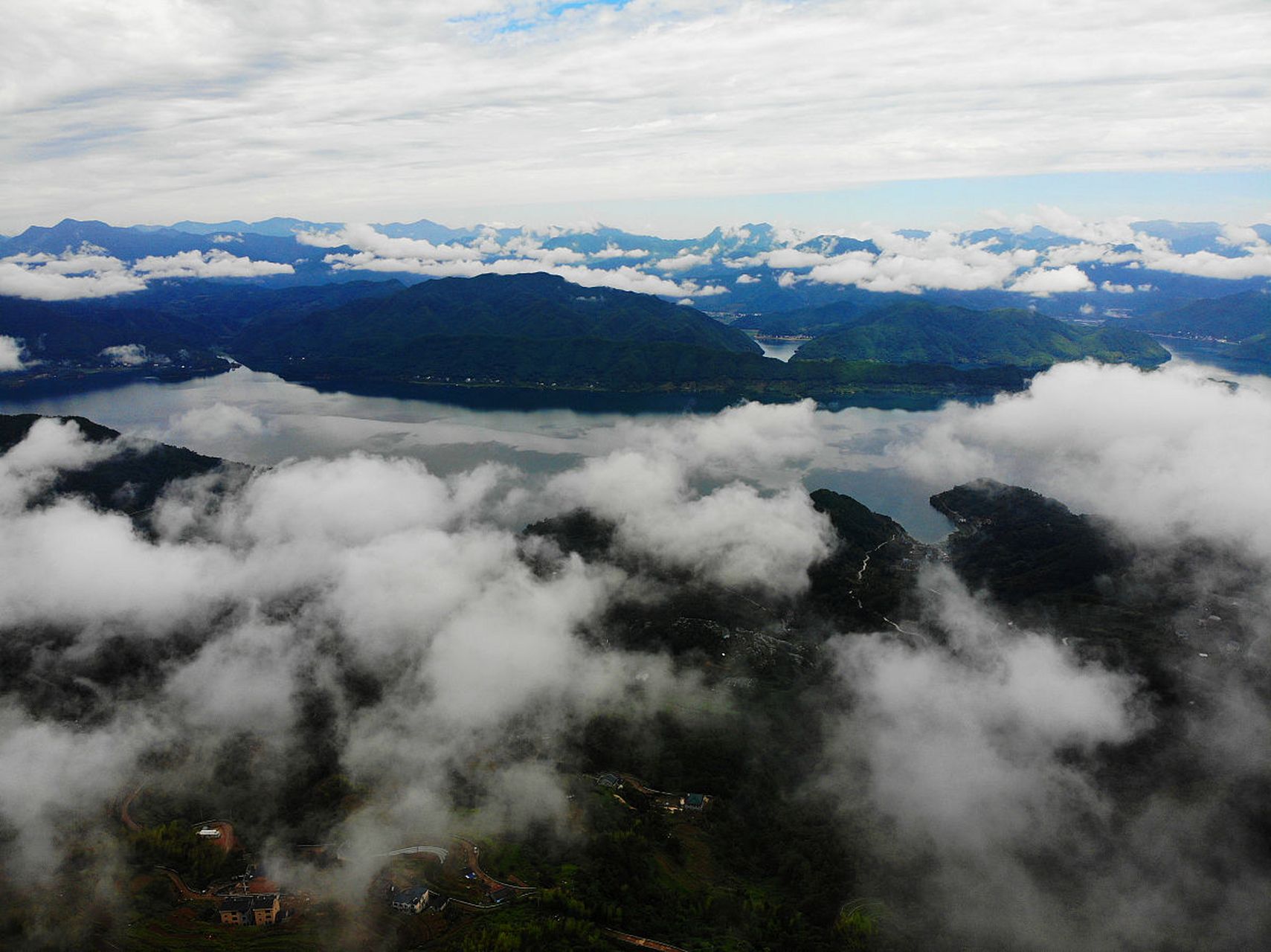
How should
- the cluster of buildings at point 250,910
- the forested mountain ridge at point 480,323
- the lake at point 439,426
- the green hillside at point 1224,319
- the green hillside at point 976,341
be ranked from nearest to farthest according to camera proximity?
the cluster of buildings at point 250,910 < the lake at point 439,426 < the green hillside at point 976,341 < the forested mountain ridge at point 480,323 < the green hillside at point 1224,319

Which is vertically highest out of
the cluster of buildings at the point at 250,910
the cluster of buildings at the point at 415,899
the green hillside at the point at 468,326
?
the green hillside at the point at 468,326

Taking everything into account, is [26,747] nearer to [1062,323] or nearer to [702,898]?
[702,898]

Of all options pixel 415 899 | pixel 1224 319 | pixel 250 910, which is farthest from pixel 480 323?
pixel 1224 319

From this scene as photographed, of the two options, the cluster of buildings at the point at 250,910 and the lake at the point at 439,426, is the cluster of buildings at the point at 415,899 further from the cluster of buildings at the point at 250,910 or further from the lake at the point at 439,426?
the lake at the point at 439,426

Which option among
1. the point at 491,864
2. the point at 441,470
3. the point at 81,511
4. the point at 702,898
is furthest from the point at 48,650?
the point at 441,470

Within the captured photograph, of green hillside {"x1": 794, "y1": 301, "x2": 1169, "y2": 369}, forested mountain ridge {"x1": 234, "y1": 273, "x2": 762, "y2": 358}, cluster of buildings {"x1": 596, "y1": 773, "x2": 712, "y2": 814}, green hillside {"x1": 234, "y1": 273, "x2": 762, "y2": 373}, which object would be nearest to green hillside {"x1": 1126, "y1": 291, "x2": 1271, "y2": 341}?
green hillside {"x1": 794, "y1": 301, "x2": 1169, "y2": 369}

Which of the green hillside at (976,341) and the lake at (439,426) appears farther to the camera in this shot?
the green hillside at (976,341)

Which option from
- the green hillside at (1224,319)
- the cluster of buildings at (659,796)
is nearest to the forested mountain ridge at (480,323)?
the green hillside at (1224,319)

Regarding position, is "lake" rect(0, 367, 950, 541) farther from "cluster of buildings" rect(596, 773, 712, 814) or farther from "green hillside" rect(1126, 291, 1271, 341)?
"green hillside" rect(1126, 291, 1271, 341)

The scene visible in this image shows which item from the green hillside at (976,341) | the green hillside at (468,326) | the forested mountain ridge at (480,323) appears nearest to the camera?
the green hillside at (468,326)
